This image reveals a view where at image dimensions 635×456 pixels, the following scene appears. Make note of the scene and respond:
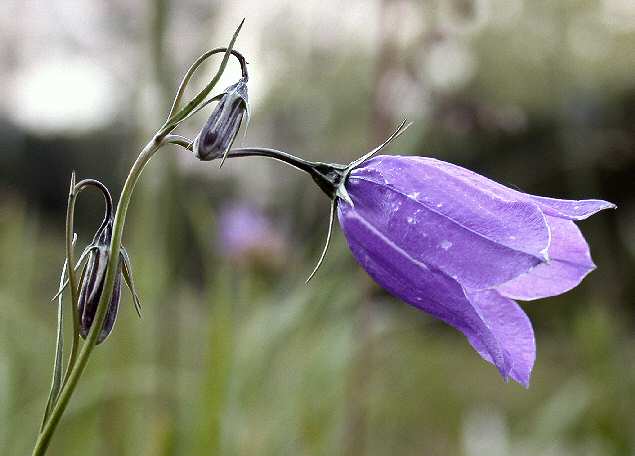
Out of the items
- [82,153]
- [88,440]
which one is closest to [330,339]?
[88,440]

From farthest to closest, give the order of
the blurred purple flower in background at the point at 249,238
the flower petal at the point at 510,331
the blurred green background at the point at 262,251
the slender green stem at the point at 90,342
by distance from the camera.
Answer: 1. the blurred purple flower in background at the point at 249,238
2. the blurred green background at the point at 262,251
3. the flower petal at the point at 510,331
4. the slender green stem at the point at 90,342


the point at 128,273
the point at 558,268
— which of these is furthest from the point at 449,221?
the point at 128,273

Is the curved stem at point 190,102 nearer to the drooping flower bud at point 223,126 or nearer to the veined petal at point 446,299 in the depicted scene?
the drooping flower bud at point 223,126

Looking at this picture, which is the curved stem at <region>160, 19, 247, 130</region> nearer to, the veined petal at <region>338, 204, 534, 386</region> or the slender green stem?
the slender green stem

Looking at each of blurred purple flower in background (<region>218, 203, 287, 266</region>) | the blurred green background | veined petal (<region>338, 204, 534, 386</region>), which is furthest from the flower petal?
blurred purple flower in background (<region>218, 203, 287, 266</region>)

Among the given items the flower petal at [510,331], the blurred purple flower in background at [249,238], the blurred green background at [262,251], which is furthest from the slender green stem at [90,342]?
the blurred purple flower in background at [249,238]

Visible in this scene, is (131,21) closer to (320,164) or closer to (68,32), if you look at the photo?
(68,32)
